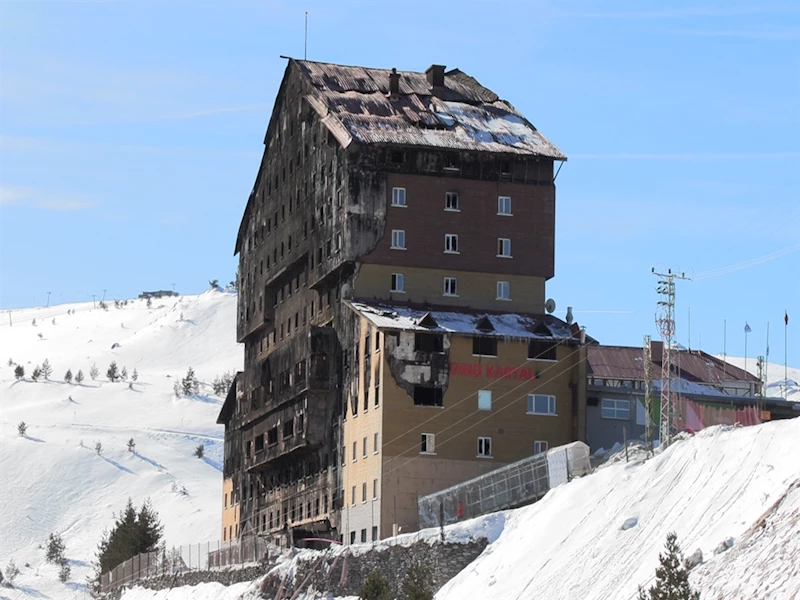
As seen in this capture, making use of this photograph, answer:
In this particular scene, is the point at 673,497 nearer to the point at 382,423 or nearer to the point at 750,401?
the point at 382,423

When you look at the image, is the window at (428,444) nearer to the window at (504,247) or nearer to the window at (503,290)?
the window at (503,290)

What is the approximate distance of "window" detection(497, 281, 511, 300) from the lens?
93.6 m

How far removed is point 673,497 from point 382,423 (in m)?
23.3

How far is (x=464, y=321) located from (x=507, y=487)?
14483 millimetres

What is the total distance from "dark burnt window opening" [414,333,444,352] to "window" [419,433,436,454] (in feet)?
14.6

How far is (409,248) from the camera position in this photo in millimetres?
92750

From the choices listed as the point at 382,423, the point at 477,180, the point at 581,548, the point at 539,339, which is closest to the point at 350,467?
the point at 382,423

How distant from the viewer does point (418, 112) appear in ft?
321

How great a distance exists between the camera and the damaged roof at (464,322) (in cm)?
8769

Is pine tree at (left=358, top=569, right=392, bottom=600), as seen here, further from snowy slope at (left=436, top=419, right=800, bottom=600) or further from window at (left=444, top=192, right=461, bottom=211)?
window at (left=444, top=192, right=461, bottom=211)

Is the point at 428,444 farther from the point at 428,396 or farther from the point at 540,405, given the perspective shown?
the point at 540,405

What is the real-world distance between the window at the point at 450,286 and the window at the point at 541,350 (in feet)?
19.1

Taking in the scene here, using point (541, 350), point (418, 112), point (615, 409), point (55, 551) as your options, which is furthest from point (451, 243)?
point (55, 551)

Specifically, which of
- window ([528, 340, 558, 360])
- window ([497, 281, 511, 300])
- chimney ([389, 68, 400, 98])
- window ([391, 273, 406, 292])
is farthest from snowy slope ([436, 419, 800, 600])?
chimney ([389, 68, 400, 98])
